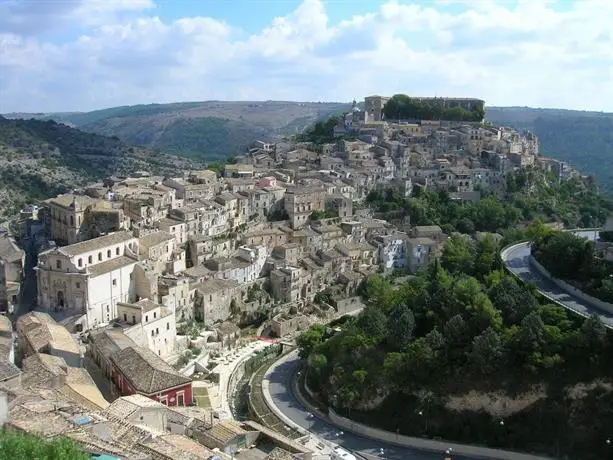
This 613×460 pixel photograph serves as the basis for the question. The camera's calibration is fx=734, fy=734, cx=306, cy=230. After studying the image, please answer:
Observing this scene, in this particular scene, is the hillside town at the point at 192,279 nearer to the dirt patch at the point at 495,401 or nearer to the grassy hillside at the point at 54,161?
the dirt patch at the point at 495,401

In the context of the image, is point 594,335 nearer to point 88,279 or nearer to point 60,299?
point 88,279

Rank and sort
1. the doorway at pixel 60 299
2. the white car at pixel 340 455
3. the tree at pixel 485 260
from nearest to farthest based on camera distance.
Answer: the white car at pixel 340 455 < the doorway at pixel 60 299 < the tree at pixel 485 260

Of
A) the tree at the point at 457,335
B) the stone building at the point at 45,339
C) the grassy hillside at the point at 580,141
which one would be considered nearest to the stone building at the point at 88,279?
the stone building at the point at 45,339

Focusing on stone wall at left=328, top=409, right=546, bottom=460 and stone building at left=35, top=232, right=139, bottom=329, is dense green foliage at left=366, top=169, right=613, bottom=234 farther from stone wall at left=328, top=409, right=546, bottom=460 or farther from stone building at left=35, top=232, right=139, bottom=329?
stone wall at left=328, top=409, right=546, bottom=460

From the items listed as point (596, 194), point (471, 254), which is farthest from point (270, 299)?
point (596, 194)

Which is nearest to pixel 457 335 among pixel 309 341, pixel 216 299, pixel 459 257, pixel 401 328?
pixel 401 328
